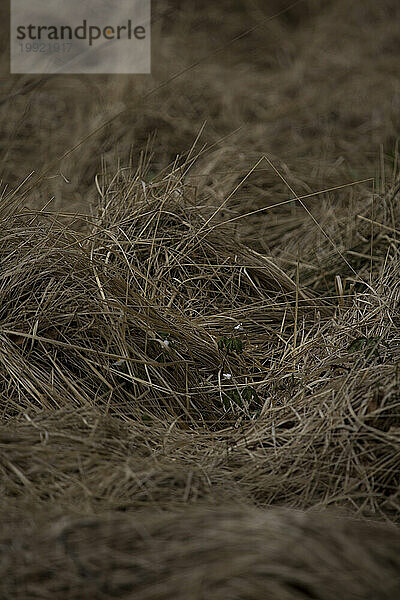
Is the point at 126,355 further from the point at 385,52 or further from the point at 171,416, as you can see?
the point at 385,52

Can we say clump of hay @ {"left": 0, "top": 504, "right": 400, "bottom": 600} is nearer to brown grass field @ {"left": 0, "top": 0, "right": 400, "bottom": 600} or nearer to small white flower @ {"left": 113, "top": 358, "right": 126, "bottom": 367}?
brown grass field @ {"left": 0, "top": 0, "right": 400, "bottom": 600}

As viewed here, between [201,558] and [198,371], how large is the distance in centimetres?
74

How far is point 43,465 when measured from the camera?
1.36 m

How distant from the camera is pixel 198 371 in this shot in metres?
1.83

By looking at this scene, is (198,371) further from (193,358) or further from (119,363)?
(119,363)

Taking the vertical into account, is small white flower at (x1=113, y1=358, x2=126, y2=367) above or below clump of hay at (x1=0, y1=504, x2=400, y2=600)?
below

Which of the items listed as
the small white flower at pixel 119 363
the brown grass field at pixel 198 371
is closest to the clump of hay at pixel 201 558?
the brown grass field at pixel 198 371

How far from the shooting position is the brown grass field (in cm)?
113

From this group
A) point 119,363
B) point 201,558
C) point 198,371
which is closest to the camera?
point 201,558

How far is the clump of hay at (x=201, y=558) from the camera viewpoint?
108 cm

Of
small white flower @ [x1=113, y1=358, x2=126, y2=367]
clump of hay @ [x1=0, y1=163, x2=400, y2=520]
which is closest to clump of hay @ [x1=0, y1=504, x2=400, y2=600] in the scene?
clump of hay @ [x1=0, y1=163, x2=400, y2=520]

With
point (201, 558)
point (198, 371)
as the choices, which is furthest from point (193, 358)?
point (201, 558)

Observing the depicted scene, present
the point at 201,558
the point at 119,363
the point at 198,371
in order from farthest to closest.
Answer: the point at 198,371
the point at 119,363
the point at 201,558

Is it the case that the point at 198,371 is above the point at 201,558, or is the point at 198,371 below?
below
